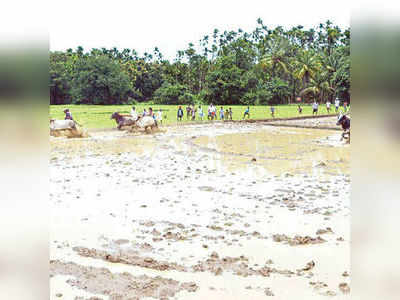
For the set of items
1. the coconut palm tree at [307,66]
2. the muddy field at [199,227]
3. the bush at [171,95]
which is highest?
the coconut palm tree at [307,66]

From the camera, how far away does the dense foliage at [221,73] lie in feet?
84.5

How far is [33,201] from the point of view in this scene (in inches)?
35.2

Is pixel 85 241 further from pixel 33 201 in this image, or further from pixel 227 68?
pixel 227 68

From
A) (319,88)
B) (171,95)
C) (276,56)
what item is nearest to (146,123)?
(171,95)

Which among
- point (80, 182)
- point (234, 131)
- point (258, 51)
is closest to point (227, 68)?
point (258, 51)

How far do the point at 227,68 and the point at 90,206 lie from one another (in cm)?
2563

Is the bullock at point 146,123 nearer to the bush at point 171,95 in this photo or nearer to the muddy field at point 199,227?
the muddy field at point 199,227

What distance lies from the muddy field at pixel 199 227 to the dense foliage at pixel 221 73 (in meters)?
16.6

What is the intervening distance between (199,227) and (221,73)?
2518 cm

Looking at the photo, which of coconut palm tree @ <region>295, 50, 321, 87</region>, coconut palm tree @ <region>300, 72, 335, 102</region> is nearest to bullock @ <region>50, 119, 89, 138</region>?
coconut palm tree @ <region>300, 72, 335, 102</region>

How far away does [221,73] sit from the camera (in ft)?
95.6

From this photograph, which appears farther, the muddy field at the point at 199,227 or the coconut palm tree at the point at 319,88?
the coconut palm tree at the point at 319,88

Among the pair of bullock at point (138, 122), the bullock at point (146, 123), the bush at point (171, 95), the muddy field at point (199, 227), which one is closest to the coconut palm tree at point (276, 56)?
the bush at point (171, 95)

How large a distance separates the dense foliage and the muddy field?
16600mm
